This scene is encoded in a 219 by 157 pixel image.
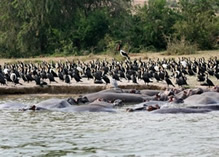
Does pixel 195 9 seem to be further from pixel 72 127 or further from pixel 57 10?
pixel 72 127

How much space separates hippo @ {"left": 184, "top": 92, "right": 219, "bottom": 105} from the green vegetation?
56.8 ft

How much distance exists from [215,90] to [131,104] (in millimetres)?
2459

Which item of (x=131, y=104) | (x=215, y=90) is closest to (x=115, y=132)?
(x=131, y=104)

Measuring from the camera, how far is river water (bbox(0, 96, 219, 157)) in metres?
10.8

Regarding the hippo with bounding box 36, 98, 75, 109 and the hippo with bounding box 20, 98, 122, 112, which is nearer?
the hippo with bounding box 20, 98, 122, 112

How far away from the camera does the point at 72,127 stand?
13.5 metres

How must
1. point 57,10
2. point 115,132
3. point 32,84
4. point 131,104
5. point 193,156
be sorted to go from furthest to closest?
point 57,10 → point 32,84 → point 131,104 → point 115,132 → point 193,156

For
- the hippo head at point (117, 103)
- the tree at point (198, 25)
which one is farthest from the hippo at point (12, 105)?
the tree at point (198, 25)

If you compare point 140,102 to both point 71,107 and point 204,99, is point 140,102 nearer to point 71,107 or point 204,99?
point 204,99

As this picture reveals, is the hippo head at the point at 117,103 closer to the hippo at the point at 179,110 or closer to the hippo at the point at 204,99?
the hippo at the point at 204,99

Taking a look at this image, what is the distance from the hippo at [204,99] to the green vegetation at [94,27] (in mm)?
17307

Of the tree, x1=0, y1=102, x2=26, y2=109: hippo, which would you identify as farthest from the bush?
x1=0, y1=102, x2=26, y2=109: hippo

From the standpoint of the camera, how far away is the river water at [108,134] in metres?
10.8

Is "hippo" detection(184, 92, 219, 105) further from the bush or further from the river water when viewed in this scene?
the bush
